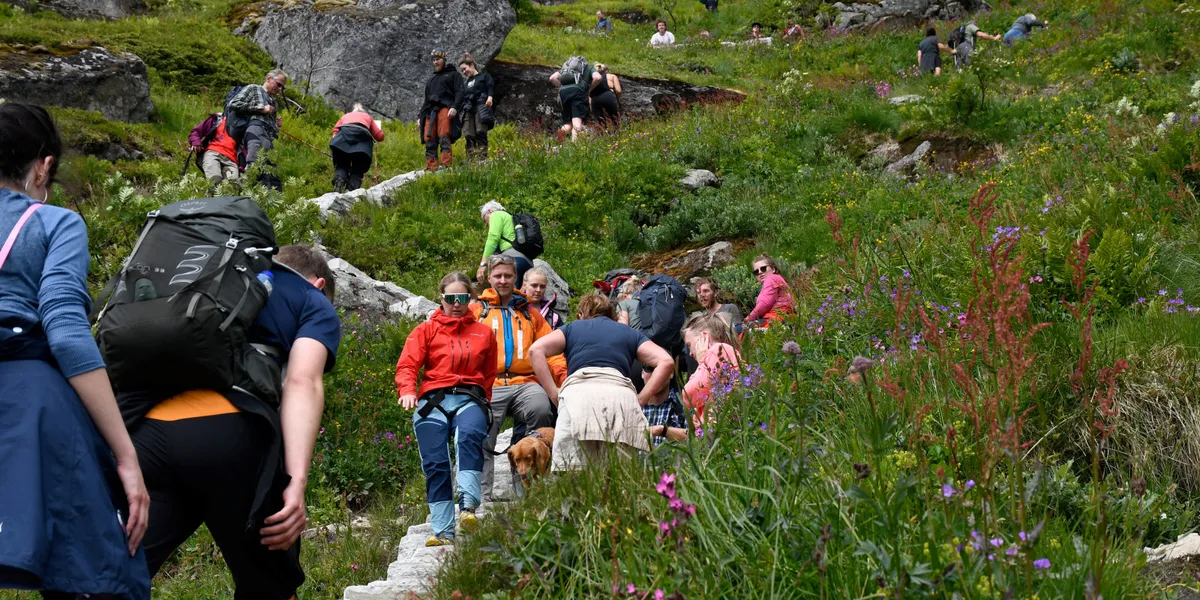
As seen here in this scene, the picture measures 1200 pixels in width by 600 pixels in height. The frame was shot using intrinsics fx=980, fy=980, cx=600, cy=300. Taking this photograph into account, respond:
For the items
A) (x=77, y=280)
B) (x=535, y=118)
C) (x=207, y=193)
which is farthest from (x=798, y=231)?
(x=535, y=118)

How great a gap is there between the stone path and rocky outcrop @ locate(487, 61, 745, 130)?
687 inches

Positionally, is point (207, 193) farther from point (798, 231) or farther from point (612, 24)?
point (612, 24)

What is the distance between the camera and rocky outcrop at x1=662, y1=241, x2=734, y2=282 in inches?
477

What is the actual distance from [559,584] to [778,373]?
6.43 ft

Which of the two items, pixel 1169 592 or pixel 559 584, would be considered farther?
pixel 559 584

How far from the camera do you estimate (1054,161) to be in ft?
32.4

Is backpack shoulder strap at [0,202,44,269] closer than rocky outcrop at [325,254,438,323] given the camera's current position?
Yes

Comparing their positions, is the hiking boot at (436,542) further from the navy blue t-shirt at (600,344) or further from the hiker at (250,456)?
the hiker at (250,456)

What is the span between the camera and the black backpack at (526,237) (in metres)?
10.7

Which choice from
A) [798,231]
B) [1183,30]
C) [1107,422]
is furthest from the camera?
[1183,30]

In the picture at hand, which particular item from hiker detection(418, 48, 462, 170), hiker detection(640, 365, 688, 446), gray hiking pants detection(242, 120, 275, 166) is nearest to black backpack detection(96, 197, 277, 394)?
hiker detection(640, 365, 688, 446)

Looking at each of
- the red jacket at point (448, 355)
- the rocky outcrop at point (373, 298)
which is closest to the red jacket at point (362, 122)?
the rocky outcrop at point (373, 298)

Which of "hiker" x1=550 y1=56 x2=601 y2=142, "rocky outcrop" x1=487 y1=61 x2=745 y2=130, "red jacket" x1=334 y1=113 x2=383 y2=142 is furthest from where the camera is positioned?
"rocky outcrop" x1=487 y1=61 x2=745 y2=130

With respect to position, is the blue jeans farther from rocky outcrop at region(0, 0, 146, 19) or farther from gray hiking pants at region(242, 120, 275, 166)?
rocky outcrop at region(0, 0, 146, 19)
